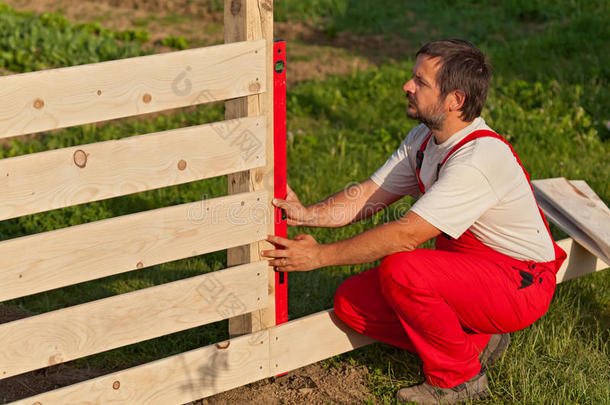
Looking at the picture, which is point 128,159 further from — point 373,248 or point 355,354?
point 355,354

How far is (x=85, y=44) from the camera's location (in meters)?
7.40

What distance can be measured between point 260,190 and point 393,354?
3.86 ft

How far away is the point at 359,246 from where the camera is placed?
323cm

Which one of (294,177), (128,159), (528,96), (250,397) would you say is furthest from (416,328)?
(528,96)

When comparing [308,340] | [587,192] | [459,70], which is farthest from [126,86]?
[587,192]

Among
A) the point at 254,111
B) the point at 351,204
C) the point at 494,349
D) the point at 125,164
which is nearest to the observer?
the point at 125,164

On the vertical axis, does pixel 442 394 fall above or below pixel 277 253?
below

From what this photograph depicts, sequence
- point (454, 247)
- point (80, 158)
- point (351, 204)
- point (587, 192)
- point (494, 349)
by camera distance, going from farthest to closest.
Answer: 1. point (587, 192)
2. point (351, 204)
3. point (494, 349)
4. point (454, 247)
5. point (80, 158)

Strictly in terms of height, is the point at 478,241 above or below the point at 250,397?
above

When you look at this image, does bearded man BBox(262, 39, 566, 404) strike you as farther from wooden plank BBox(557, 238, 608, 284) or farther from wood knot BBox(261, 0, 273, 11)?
wood knot BBox(261, 0, 273, 11)

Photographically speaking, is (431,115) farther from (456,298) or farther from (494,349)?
(494,349)

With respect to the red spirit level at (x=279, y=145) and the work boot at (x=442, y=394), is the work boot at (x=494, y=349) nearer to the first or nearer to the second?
the work boot at (x=442, y=394)

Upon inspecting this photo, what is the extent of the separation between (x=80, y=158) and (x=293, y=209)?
1042 millimetres

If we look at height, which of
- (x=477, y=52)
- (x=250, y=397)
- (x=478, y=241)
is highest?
(x=477, y=52)
